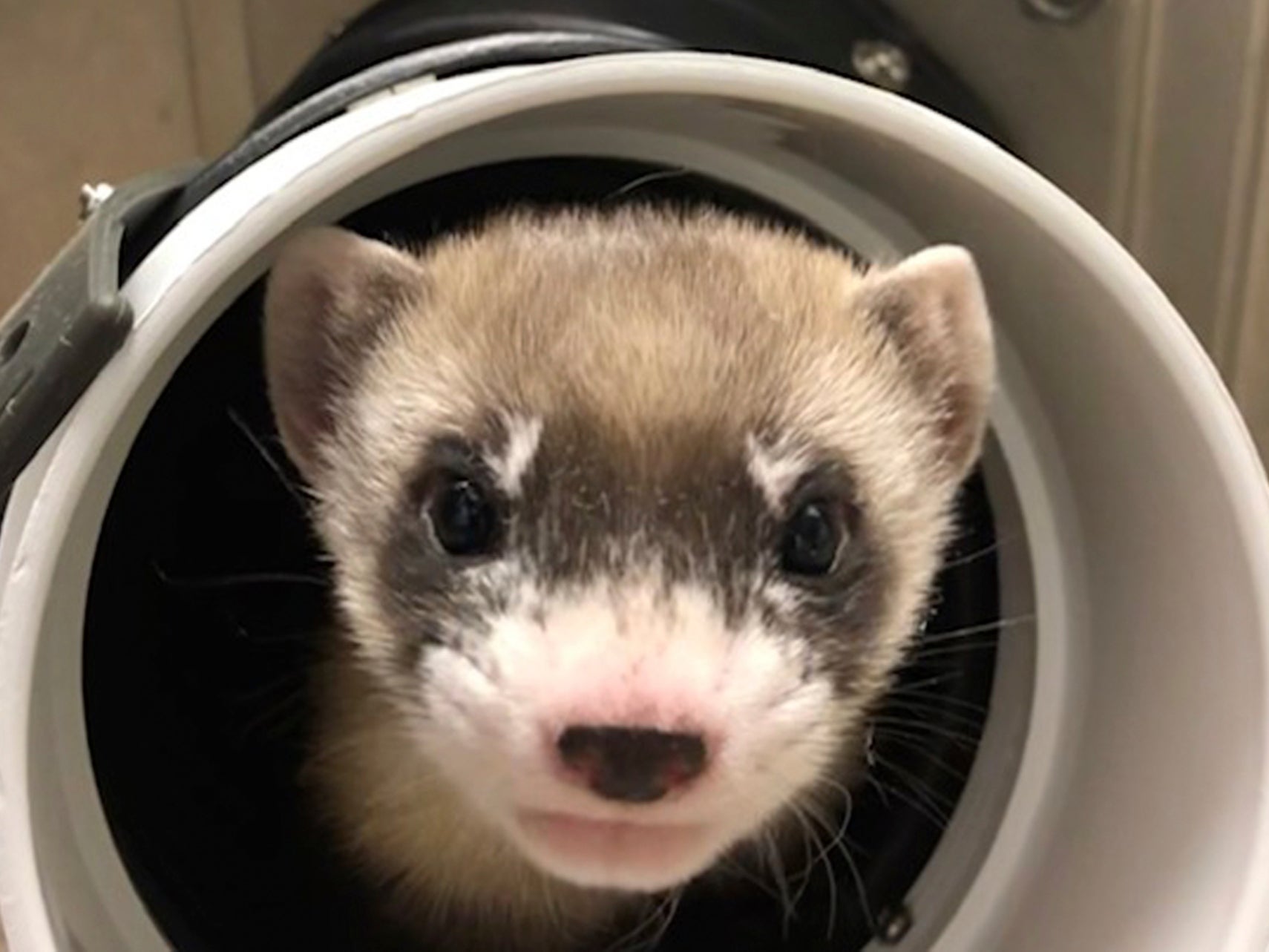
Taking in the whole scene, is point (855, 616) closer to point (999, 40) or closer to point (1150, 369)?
point (1150, 369)

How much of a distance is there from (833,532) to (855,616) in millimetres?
44

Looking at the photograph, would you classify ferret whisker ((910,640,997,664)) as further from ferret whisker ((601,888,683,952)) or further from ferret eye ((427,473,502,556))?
ferret eye ((427,473,502,556))

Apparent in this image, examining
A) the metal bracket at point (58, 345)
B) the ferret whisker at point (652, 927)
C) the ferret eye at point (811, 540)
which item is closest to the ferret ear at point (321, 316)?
the metal bracket at point (58, 345)

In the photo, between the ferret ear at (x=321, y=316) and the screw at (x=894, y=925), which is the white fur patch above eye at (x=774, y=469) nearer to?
the ferret ear at (x=321, y=316)

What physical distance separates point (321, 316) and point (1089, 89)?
0.60 metres

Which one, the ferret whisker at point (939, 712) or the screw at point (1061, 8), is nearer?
the ferret whisker at point (939, 712)

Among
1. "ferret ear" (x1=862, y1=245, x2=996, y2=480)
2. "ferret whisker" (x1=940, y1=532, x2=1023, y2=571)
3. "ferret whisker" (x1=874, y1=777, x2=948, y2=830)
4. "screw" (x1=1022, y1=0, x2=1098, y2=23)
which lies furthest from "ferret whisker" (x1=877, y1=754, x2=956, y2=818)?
"screw" (x1=1022, y1=0, x2=1098, y2=23)

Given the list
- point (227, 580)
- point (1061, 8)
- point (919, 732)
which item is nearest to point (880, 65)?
point (1061, 8)

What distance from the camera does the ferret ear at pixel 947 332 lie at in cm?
104

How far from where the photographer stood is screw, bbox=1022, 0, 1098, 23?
4.42ft

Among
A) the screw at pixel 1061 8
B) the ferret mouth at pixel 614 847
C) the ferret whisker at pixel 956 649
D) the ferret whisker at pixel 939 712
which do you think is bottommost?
the ferret mouth at pixel 614 847

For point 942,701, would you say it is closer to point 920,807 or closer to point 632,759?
point 920,807

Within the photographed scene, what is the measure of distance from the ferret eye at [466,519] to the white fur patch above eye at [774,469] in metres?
0.12

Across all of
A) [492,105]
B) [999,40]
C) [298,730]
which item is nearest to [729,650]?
[492,105]
